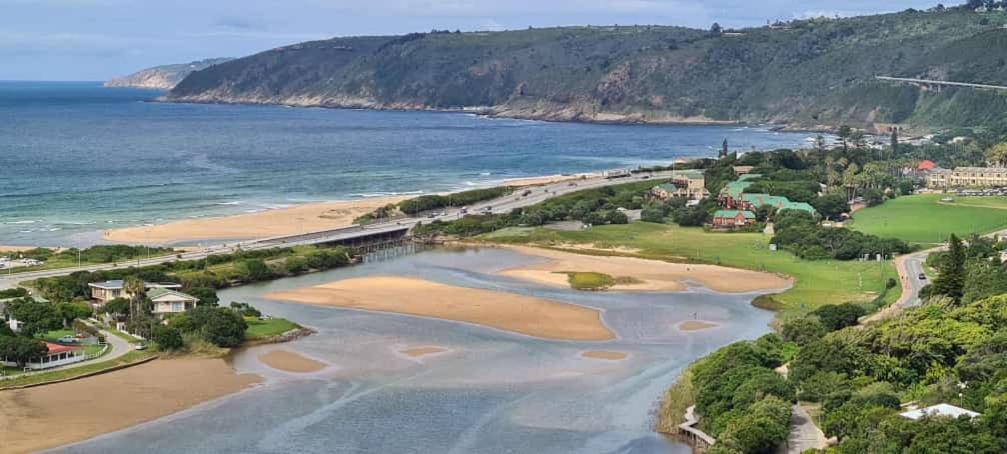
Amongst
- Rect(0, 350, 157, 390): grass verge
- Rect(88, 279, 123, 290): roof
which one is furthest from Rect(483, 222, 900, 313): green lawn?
Rect(88, 279, 123, 290): roof

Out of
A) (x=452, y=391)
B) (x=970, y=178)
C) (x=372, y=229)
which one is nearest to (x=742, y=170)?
(x=970, y=178)

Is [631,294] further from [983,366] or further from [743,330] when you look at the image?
[983,366]

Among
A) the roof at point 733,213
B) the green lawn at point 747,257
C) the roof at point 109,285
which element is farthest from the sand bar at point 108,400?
the roof at point 733,213

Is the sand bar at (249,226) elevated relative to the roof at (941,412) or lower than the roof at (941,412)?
lower

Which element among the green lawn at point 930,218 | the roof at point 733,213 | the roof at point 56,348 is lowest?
the green lawn at point 930,218

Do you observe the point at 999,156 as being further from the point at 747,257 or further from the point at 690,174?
the point at 747,257

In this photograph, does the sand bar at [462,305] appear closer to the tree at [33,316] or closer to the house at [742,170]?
the tree at [33,316]

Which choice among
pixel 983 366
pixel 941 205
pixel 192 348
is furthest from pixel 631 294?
pixel 941 205
